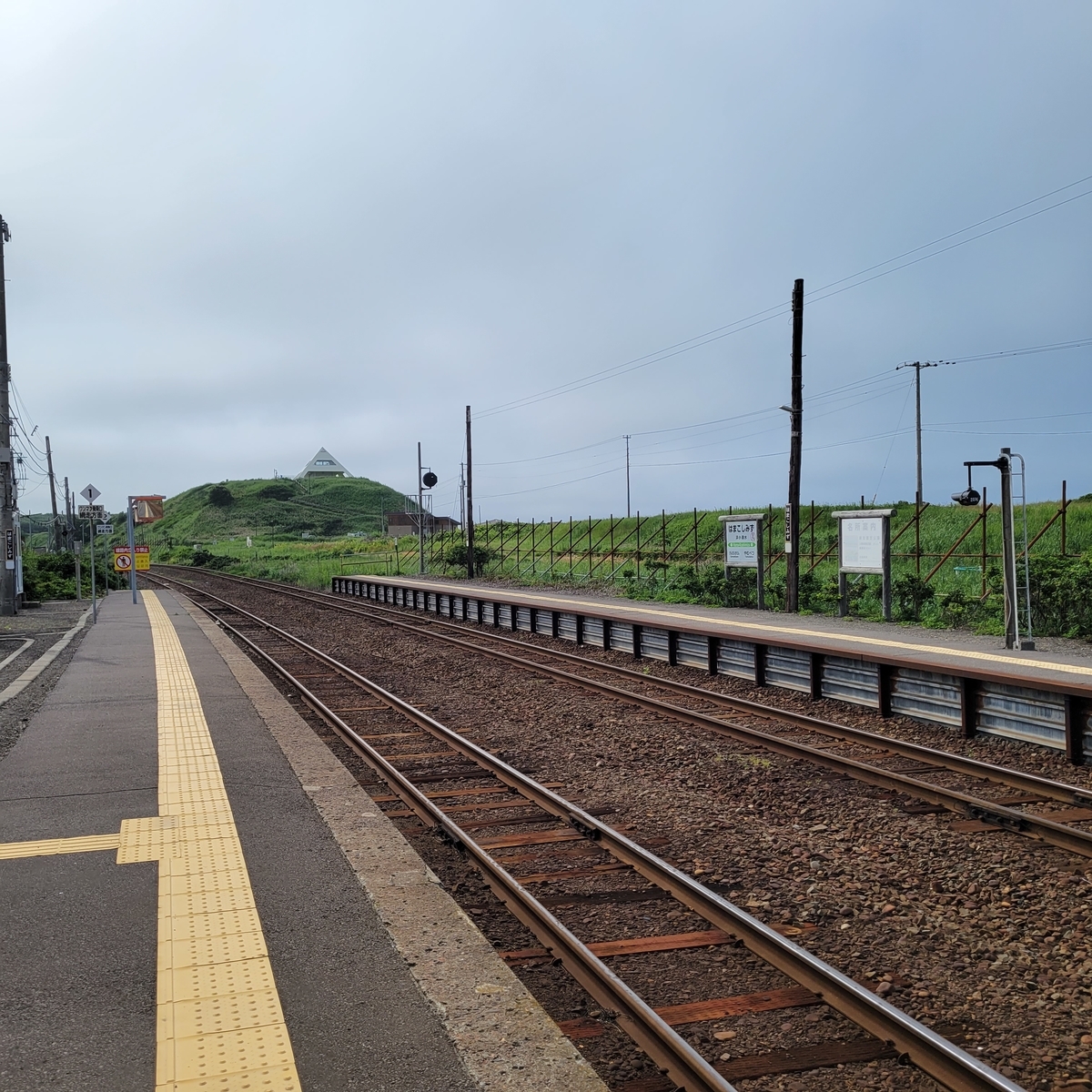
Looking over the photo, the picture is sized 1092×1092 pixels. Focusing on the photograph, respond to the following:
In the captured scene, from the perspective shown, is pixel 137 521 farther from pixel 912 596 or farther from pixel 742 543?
pixel 912 596

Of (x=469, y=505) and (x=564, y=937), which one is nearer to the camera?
(x=564, y=937)

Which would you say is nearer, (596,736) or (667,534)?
(596,736)

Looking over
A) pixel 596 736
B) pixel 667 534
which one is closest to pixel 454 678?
pixel 596 736

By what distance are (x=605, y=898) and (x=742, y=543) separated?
19.4 metres

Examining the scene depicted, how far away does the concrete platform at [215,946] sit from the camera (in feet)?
11.8

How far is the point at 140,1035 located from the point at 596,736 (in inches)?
266

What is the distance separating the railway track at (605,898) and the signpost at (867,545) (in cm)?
1103

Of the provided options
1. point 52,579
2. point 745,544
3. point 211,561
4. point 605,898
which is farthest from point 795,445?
point 211,561

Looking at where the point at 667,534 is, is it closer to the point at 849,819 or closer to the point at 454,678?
the point at 454,678

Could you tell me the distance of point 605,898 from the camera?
18.1ft

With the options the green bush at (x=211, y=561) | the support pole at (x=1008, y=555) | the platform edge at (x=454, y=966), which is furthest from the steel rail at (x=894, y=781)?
the green bush at (x=211, y=561)

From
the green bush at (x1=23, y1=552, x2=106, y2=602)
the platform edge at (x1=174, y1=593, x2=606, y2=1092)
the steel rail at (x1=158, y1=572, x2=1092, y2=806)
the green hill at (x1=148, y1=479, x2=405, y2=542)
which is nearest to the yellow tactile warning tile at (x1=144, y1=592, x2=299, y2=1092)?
the platform edge at (x1=174, y1=593, x2=606, y2=1092)

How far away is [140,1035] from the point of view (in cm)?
377

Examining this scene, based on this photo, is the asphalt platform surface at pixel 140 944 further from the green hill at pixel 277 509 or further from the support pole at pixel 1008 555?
the green hill at pixel 277 509
